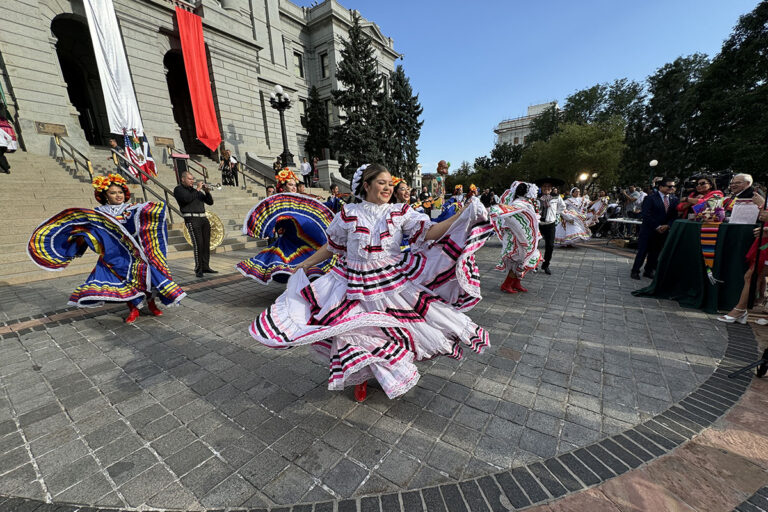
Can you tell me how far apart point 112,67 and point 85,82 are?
6957 mm

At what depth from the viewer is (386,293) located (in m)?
2.30

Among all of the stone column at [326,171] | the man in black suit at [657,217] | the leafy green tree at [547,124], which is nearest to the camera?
the man in black suit at [657,217]

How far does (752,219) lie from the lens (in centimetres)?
413

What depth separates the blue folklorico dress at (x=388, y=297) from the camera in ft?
7.06

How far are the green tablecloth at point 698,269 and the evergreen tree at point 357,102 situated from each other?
19.5 metres

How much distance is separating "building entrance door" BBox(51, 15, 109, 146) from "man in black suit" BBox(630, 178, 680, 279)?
78.1 feet

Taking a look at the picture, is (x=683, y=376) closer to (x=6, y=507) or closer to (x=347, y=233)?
(x=347, y=233)

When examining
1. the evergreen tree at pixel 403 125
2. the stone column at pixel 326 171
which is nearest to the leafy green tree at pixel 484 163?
the evergreen tree at pixel 403 125

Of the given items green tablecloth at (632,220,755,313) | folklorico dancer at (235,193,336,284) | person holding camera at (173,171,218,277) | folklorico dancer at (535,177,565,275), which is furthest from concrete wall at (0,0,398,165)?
green tablecloth at (632,220,755,313)

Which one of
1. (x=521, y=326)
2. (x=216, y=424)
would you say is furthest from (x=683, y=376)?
(x=216, y=424)

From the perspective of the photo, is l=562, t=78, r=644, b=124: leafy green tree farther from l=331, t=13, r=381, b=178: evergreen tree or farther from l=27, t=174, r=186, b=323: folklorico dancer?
l=27, t=174, r=186, b=323: folklorico dancer

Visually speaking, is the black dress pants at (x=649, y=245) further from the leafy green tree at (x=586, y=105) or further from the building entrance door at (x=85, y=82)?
the leafy green tree at (x=586, y=105)

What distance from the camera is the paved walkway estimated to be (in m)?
1.82

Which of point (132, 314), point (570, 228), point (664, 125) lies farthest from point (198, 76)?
point (664, 125)
